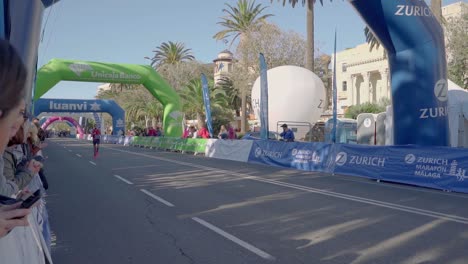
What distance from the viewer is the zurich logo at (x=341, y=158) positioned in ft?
52.2

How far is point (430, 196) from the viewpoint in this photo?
11.3 m

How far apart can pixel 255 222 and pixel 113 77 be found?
Result: 86.1 ft

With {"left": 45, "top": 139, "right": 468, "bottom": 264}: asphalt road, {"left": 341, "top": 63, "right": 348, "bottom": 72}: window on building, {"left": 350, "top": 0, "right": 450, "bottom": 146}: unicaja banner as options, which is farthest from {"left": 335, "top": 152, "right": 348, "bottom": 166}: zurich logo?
{"left": 341, "top": 63, "right": 348, "bottom": 72}: window on building

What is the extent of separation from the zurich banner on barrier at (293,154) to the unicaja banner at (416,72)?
9.28ft

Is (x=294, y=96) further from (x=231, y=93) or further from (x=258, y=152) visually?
(x=231, y=93)

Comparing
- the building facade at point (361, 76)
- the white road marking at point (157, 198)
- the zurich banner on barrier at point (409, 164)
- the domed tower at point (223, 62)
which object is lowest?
the white road marking at point (157, 198)

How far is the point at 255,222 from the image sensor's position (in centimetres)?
778

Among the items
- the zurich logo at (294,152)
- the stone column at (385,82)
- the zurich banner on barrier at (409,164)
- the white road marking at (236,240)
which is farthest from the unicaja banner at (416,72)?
the stone column at (385,82)

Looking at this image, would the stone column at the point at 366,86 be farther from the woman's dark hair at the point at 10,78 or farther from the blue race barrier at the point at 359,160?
the woman's dark hair at the point at 10,78

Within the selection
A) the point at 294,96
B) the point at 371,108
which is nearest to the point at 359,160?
the point at 294,96

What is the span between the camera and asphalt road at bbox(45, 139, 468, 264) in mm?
5934

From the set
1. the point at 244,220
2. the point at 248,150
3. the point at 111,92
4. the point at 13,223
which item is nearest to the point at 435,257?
the point at 244,220

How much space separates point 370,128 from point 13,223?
84.4 feet

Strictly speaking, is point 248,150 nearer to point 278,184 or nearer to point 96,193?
point 278,184
